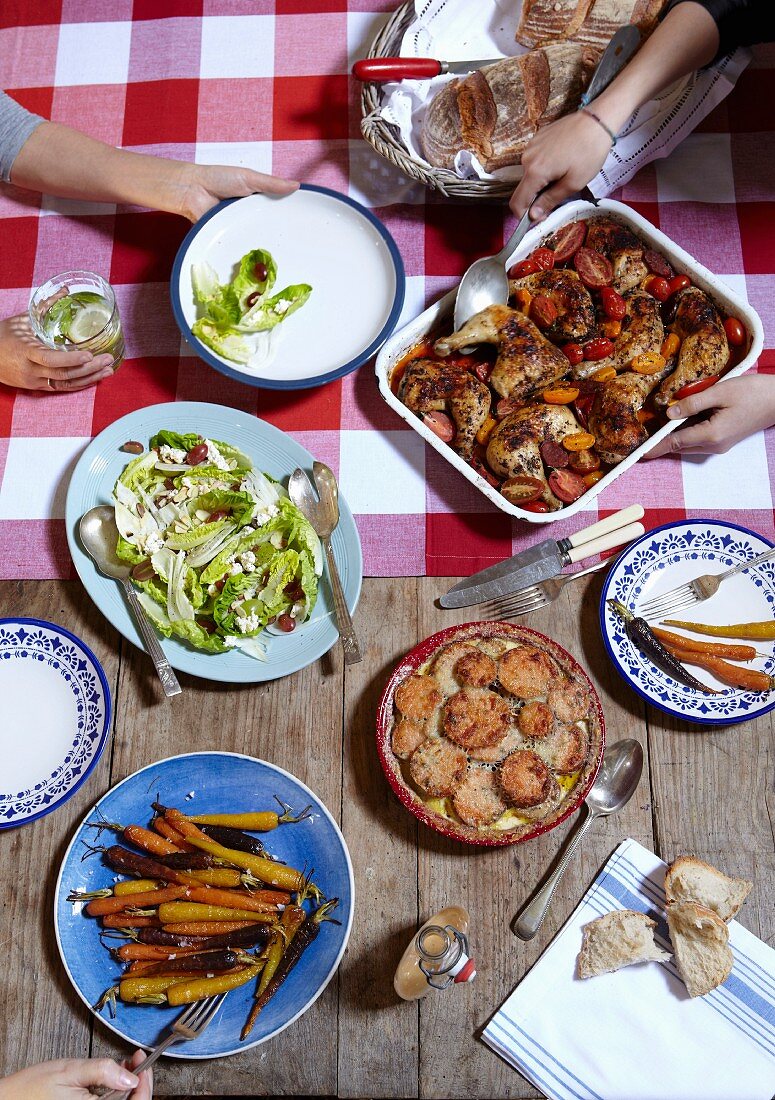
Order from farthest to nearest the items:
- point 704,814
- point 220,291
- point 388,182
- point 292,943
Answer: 1. point 388,182
2. point 220,291
3. point 704,814
4. point 292,943

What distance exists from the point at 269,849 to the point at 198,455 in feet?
3.20

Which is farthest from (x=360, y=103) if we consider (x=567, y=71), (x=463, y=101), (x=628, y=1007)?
(x=628, y=1007)

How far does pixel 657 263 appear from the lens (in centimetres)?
232

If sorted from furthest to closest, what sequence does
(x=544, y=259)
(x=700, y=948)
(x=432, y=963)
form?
(x=544, y=259), (x=700, y=948), (x=432, y=963)

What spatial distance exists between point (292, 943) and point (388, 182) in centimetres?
207

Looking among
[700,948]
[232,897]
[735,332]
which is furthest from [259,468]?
[700,948]

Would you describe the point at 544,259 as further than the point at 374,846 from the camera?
Yes

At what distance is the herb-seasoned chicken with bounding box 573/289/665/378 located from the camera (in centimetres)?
226

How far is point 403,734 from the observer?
6.88ft

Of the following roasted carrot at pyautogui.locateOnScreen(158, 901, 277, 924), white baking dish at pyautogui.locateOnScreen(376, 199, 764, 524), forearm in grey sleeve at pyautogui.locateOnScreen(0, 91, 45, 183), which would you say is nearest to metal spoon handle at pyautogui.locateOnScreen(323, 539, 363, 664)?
white baking dish at pyautogui.locateOnScreen(376, 199, 764, 524)

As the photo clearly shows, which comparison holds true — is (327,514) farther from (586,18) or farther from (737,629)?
(586,18)

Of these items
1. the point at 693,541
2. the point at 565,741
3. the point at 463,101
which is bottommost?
the point at 565,741

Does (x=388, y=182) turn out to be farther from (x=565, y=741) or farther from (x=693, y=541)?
(x=565, y=741)

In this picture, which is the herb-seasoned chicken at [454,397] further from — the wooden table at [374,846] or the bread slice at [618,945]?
the bread slice at [618,945]
